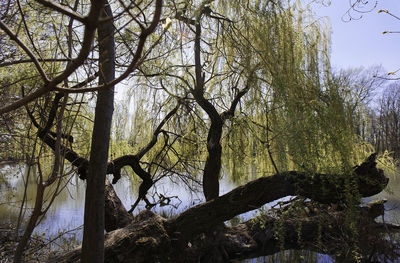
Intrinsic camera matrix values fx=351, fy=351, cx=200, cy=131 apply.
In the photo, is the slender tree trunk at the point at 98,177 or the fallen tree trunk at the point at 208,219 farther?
the fallen tree trunk at the point at 208,219

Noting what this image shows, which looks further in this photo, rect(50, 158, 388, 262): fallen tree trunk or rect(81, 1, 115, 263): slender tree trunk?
rect(50, 158, 388, 262): fallen tree trunk

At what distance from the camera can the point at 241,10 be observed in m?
3.40

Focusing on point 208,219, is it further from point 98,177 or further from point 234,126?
point 98,177

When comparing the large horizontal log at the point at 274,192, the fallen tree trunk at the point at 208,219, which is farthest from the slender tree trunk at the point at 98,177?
the large horizontal log at the point at 274,192

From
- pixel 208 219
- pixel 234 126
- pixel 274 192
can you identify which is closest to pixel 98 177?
pixel 208 219

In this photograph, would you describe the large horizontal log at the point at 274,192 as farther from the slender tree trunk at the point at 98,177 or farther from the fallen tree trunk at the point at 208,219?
the slender tree trunk at the point at 98,177

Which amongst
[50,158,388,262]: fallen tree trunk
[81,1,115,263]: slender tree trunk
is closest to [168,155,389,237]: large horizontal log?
[50,158,388,262]: fallen tree trunk

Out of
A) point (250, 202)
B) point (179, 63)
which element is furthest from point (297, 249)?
point (179, 63)

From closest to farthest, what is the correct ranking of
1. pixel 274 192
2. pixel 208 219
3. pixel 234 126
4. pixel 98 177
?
1. pixel 98 177
2. pixel 274 192
3. pixel 208 219
4. pixel 234 126

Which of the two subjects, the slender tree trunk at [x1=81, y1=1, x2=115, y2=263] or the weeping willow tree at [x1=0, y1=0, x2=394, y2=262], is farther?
the weeping willow tree at [x1=0, y1=0, x2=394, y2=262]

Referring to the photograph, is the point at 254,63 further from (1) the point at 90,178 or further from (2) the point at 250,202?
(1) the point at 90,178

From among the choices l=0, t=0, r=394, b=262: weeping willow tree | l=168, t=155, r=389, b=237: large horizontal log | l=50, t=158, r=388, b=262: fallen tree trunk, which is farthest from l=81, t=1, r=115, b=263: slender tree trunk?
l=168, t=155, r=389, b=237: large horizontal log

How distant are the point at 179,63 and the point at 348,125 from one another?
6.85ft

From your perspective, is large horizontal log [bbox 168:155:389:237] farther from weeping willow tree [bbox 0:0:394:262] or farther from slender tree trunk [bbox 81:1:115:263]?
slender tree trunk [bbox 81:1:115:263]
